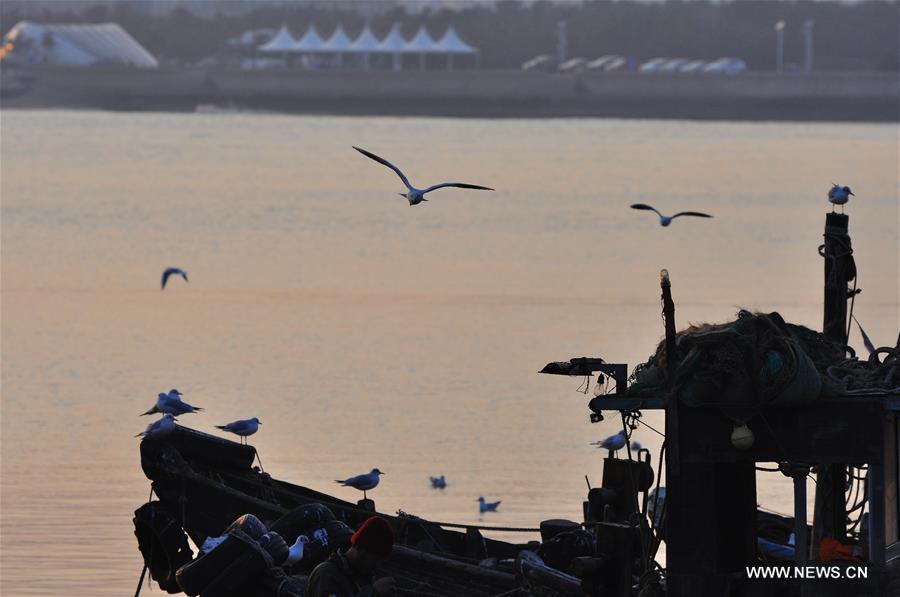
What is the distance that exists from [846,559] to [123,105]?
159 meters

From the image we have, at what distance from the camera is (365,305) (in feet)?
145

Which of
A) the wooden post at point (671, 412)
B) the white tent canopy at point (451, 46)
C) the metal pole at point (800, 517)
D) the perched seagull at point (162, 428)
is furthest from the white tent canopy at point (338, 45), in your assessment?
the wooden post at point (671, 412)

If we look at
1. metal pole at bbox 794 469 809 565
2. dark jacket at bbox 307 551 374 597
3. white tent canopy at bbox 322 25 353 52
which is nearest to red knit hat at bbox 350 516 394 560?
dark jacket at bbox 307 551 374 597

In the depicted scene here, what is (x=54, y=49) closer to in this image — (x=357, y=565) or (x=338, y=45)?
(x=338, y=45)

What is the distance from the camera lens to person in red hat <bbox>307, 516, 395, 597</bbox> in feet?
33.4

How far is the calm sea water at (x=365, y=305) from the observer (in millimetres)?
24719

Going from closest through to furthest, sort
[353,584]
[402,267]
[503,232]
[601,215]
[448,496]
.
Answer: [353,584] → [448,496] → [402,267] → [503,232] → [601,215]

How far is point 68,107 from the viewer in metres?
174

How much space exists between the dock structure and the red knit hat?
2051 millimetres

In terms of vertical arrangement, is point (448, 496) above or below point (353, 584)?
below

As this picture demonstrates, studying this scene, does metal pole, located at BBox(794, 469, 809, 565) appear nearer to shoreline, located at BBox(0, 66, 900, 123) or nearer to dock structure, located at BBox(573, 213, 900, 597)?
dock structure, located at BBox(573, 213, 900, 597)

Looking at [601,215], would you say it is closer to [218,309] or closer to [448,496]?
[218,309]

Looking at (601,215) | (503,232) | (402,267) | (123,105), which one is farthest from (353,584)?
(123,105)

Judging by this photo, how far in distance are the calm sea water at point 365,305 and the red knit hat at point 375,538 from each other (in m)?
8.92
